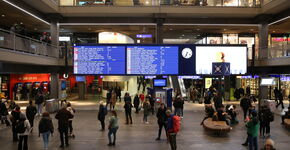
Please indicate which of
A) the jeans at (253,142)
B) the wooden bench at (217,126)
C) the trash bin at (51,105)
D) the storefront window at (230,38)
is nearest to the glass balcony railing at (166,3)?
the trash bin at (51,105)

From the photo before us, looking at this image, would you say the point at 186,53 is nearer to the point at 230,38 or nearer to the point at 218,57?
the point at 218,57

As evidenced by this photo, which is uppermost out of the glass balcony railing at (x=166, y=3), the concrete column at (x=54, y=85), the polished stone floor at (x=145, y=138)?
the glass balcony railing at (x=166, y=3)

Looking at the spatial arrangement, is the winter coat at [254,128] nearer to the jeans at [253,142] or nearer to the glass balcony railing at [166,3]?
the jeans at [253,142]

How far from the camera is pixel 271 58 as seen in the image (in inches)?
681

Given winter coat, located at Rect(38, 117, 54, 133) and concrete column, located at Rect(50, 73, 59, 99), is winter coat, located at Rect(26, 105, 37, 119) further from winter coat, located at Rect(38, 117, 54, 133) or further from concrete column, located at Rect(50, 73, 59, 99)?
concrete column, located at Rect(50, 73, 59, 99)

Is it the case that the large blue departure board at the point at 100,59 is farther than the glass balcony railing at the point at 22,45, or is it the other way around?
the large blue departure board at the point at 100,59

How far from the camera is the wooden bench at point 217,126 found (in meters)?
11.3

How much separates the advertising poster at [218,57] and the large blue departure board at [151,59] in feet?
5.19

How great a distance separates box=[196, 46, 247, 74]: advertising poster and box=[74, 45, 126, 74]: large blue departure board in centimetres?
484

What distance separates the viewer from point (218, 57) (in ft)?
54.7

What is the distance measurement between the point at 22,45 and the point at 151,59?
7351 millimetres

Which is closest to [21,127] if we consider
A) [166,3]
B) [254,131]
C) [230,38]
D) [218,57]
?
[254,131]

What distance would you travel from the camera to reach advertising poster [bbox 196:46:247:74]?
655 inches

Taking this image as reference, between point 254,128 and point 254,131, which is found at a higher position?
point 254,128
